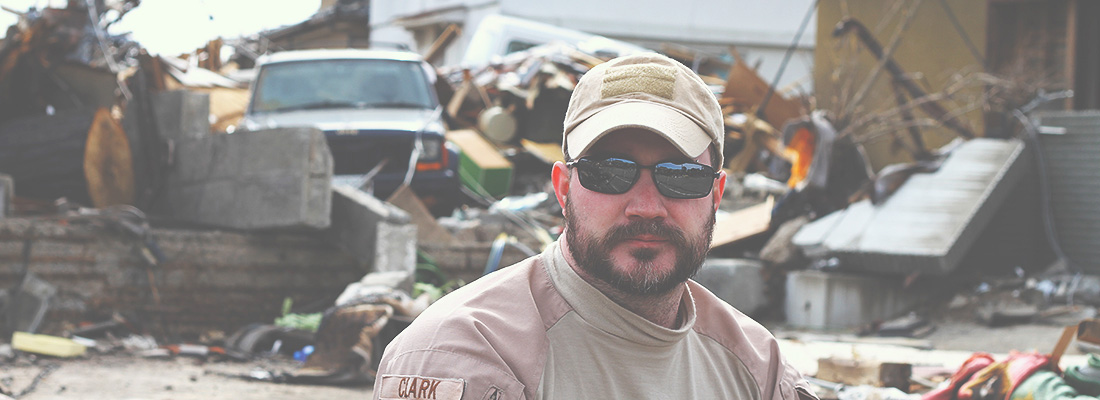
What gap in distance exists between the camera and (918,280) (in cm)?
801

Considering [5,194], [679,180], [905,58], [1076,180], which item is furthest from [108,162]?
[905,58]

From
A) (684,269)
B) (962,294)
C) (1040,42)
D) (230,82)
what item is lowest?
(230,82)

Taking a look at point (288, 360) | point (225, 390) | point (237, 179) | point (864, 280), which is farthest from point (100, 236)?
point (864, 280)

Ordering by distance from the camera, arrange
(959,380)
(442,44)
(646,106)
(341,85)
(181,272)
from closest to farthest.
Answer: (646,106) → (959,380) → (181,272) → (341,85) → (442,44)

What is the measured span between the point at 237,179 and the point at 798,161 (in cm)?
461

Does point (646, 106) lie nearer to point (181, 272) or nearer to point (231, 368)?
point (231, 368)

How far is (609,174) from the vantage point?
204 cm

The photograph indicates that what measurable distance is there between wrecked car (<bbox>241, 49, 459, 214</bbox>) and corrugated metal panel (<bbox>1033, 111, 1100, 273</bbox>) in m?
5.01

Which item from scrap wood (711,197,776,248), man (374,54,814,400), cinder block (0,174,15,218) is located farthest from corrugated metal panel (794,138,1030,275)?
man (374,54,814,400)

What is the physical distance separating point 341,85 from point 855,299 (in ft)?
17.9

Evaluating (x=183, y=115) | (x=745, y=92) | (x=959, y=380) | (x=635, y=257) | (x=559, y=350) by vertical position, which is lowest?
(x=745, y=92)

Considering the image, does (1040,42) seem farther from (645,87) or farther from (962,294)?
(645,87)

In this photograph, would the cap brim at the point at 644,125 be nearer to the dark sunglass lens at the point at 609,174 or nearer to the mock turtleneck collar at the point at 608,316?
the dark sunglass lens at the point at 609,174

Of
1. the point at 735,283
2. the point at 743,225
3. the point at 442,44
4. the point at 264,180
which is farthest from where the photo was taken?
the point at 442,44
